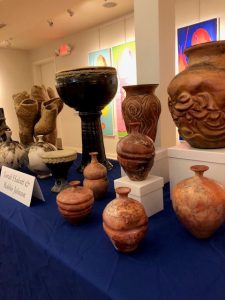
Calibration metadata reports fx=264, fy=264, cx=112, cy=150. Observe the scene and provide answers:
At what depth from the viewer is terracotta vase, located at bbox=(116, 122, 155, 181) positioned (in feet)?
2.49

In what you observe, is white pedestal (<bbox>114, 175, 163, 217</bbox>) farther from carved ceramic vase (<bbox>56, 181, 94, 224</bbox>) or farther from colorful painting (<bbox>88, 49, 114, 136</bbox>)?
colorful painting (<bbox>88, 49, 114, 136</bbox>)

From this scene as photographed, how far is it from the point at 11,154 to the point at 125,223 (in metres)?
0.84

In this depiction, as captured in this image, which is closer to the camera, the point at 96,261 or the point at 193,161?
the point at 96,261

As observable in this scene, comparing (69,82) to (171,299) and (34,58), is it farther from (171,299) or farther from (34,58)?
(34,58)

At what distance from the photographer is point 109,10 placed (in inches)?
132

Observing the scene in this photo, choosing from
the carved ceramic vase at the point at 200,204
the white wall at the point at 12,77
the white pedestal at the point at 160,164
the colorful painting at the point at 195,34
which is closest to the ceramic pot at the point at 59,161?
the white pedestal at the point at 160,164

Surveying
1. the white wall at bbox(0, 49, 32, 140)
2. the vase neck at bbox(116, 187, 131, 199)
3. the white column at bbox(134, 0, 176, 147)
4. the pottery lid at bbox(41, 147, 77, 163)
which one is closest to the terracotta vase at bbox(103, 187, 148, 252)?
the vase neck at bbox(116, 187, 131, 199)

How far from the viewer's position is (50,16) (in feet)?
10.4

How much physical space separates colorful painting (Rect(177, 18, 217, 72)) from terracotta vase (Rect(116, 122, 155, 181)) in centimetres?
199

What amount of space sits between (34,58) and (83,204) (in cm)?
530

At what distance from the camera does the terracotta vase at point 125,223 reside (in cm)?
59

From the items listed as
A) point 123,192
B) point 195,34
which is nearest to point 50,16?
point 195,34

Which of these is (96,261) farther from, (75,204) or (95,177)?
(95,177)

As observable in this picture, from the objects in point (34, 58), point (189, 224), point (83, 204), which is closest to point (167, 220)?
point (189, 224)
